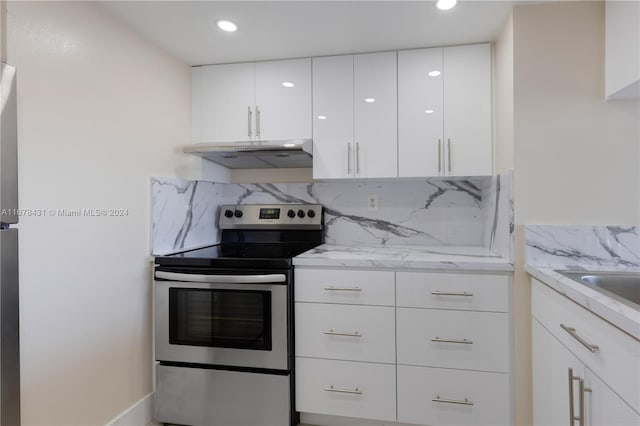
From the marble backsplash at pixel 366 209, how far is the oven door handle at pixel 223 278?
25 centimetres

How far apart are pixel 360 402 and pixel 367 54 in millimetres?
1945

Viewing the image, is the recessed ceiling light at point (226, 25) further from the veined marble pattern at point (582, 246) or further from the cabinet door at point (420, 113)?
the veined marble pattern at point (582, 246)

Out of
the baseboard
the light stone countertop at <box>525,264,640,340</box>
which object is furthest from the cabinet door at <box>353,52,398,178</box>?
the baseboard

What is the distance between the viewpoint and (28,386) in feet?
4.33

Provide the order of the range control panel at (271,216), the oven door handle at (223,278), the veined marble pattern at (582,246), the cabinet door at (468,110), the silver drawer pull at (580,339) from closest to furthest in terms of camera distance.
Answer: the silver drawer pull at (580,339), the veined marble pattern at (582,246), the oven door handle at (223,278), the cabinet door at (468,110), the range control panel at (271,216)

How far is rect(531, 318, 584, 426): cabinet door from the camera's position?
1225 millimetres

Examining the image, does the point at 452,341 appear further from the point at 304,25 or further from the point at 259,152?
the point at 304,25

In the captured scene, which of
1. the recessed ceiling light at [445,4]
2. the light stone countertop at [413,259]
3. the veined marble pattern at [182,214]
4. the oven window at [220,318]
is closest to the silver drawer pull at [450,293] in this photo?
the light stone countertop at [413,259]

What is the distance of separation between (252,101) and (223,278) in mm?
1147

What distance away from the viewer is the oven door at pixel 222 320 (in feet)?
5.90

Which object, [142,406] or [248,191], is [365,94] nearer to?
[248,191]

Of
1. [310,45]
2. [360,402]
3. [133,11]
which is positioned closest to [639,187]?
[360,402]

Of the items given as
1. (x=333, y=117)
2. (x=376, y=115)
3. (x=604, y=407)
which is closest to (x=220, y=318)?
(x=333, y=117)

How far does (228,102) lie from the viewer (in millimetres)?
2328
